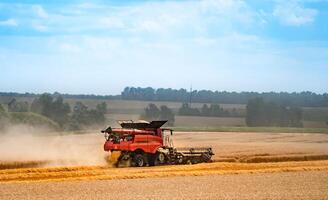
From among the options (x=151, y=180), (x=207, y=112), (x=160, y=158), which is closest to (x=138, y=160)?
(x=160, y=158)

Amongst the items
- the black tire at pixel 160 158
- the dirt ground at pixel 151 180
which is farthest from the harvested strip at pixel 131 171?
the black tire at pixel 160 158

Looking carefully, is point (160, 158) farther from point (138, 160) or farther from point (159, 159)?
point (138, 160)

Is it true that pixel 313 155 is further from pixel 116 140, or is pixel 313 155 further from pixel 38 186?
pixel 38 186

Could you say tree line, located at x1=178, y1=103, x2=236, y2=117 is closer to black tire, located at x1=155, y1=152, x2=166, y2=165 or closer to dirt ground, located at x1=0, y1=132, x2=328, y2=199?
dirt ground, located at x1=0, y1=132, x2=328, y2=199

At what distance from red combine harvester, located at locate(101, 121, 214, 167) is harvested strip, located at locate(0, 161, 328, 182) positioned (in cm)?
136

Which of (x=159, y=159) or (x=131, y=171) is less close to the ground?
(x=159, y=159)

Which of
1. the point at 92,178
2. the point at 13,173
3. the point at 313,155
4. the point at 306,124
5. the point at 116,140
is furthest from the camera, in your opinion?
the point at 306,124

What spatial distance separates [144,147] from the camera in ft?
122

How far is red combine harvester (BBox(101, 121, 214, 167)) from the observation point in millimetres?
36406

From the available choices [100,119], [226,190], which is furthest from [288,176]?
[100,119]

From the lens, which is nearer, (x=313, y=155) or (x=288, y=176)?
(x=288, y=176)

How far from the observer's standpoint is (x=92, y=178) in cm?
2948

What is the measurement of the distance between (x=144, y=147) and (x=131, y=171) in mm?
4223

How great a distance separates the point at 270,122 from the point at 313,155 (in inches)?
3033
